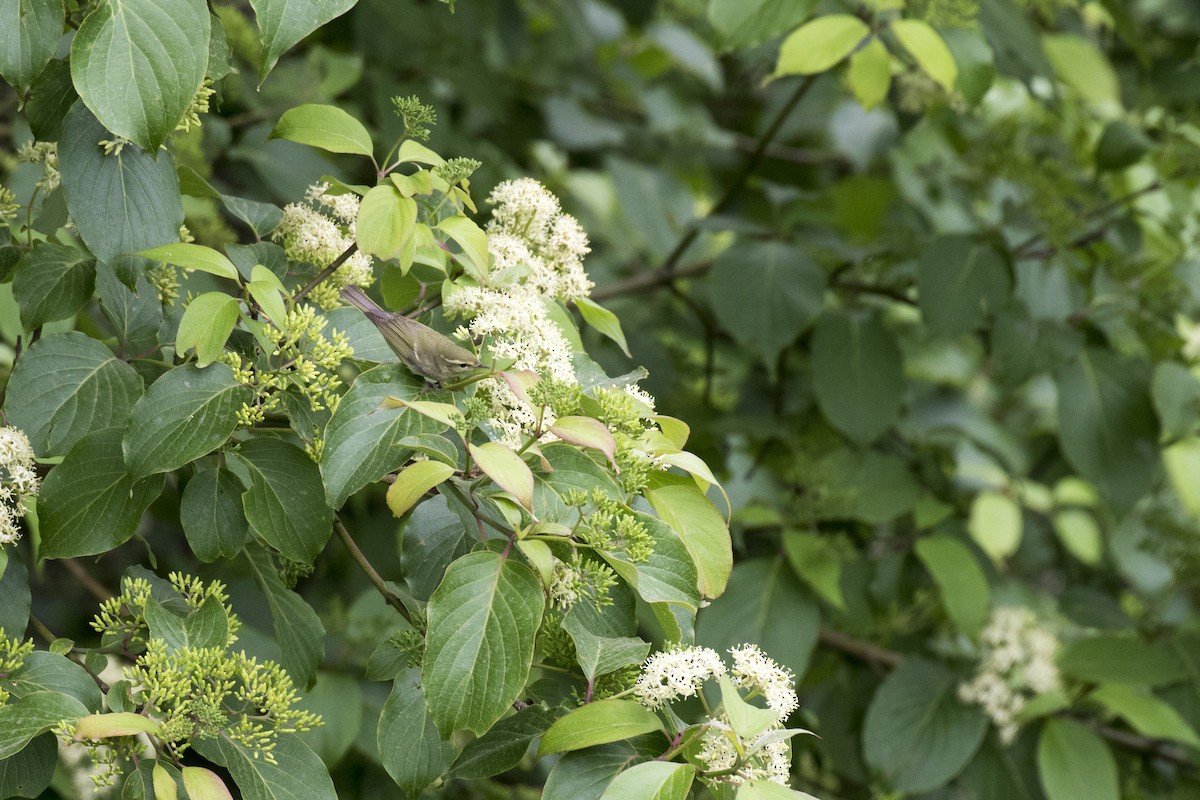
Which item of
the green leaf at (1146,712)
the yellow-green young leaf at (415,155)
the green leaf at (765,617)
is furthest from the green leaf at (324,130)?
the green leaf at (1146,712)

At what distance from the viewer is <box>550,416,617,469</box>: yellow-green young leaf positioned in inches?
23.6

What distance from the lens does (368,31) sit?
1877mm

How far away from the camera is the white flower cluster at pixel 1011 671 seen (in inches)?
58.5

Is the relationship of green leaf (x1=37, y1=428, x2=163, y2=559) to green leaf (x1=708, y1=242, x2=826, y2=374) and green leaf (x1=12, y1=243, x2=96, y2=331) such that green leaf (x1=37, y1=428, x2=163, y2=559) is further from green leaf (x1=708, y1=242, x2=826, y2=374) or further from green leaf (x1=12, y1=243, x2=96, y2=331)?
green leaf (x1=708, y1=242, x2=826, y2=374)

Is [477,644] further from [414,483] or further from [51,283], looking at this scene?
[51,283]

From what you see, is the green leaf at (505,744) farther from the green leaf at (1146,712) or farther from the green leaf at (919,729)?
the green leaf at (1146,712)

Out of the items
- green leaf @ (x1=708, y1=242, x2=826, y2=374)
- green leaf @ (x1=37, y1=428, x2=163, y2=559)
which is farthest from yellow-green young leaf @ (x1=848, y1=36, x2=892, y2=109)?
green leaf @ (x1=37, y1=428, x2=163, y2=559)

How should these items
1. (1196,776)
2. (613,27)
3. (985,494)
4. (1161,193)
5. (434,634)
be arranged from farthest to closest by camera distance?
1. (613,27)
2. (985,494)
3. (1161,193)
4. (1196,776)
5. (434,634)

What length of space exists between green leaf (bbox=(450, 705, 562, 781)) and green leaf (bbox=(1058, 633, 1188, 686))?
3.49ft

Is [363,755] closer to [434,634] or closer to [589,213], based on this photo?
[434,634]

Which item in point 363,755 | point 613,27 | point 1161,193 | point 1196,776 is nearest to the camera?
point 363,755

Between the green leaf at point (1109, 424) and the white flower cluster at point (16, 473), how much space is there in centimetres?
136

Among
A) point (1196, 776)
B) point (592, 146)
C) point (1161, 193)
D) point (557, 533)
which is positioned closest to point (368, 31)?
point (592, 146)

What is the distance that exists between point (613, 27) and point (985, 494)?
1299 millimetres
